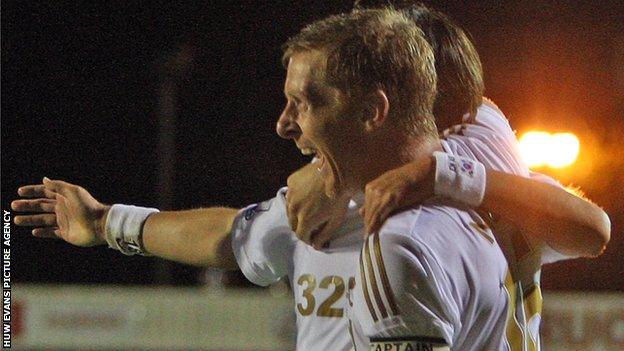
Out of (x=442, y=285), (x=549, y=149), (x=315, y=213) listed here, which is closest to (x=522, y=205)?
(x=442, y=285)

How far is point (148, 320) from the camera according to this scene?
8805 millimetres

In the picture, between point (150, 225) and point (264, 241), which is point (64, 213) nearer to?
point (150, 225)

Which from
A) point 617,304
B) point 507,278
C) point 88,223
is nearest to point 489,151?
point 507,278

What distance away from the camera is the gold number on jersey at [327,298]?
242 centimetres

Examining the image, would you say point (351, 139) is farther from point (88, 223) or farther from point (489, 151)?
point (88, 223)

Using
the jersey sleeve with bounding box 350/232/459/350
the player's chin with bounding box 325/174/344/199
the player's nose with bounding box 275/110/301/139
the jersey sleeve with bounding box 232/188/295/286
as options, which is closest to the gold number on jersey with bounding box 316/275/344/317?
the jersey sleeve with bounding box 232/188/295/286

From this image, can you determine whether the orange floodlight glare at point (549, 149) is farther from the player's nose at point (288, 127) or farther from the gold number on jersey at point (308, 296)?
the player's nose at point (288, 127)

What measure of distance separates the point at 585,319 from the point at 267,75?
16.4 feet

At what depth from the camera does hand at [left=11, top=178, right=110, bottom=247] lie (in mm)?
2836

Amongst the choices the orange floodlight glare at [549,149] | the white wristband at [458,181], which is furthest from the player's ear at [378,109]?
the orange floodlight glare at [549,149]

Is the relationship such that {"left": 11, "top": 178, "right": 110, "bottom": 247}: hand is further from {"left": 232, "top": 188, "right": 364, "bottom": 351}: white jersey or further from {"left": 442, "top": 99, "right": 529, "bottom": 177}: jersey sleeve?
{"left": 442, "top": 99, "right": 529, "bottom": 177}: jersey sleeve

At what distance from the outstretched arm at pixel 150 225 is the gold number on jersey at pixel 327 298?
30cm

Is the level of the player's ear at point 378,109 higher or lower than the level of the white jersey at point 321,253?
higher

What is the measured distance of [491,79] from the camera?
7.19 metres
